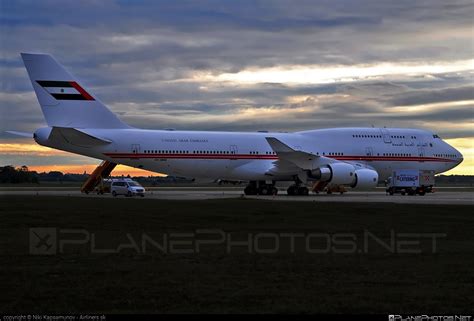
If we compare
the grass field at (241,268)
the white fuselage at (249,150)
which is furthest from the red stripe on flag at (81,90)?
the grass field at (241,268)

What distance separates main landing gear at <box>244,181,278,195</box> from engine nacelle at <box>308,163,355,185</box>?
4.35m

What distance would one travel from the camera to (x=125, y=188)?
5162 cm

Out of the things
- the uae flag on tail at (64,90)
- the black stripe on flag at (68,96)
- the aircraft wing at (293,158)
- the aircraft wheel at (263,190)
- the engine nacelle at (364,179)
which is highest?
the uae flag on tail at (64,90)

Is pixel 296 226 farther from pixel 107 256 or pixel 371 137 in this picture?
pixel 371 137

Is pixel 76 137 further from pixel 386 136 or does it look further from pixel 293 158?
pixel 386 136

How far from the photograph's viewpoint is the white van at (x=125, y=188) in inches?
2009

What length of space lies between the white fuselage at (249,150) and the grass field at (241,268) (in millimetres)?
25848

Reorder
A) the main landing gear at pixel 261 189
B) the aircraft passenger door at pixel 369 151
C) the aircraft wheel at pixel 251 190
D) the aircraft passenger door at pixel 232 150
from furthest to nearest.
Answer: the aircraft passenger door at pixel 369 151
the aircraft wheel at pixel 251 190
the main landing gear at pixel 261 189
the aircraft passenger door at pixel 232 150

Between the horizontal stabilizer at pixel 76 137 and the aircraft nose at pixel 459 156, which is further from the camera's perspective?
the aircraft nose at pixel 459 156

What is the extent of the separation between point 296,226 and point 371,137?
3589cm

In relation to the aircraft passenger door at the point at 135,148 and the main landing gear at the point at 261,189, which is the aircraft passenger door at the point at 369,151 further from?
the aircraft passenger door at the point at 135,148

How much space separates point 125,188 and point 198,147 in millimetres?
5850

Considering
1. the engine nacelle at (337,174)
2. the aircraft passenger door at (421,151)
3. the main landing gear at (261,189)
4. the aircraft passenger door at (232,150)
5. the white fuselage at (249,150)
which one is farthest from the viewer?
the aircraft passenger door at (421,151)

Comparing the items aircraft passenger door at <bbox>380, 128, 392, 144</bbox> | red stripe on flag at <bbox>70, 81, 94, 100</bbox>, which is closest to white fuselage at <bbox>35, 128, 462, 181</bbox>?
aircraft passenger door at <bbox>380, 128, 392, 144</bbox>
